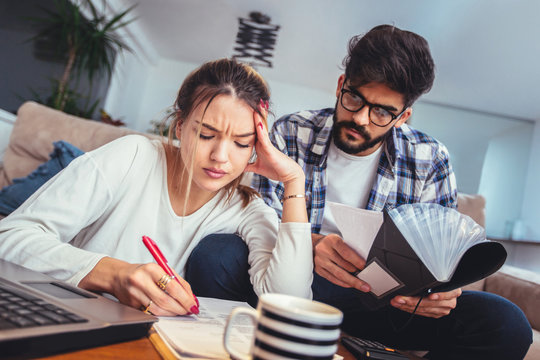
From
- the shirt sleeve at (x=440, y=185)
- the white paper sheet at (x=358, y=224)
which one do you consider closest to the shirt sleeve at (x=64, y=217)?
the white paper sheet at (x=358, y=224)

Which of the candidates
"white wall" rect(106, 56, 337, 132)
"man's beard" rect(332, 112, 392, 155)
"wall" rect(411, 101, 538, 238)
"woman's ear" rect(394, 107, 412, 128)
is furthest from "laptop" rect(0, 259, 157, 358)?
"white wall" rect(106, 56, 337, 132)

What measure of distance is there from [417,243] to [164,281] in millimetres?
394

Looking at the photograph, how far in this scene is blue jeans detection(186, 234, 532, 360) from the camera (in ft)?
3.27

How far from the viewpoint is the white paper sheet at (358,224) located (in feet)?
2.25

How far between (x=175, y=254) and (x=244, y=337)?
1.88ft

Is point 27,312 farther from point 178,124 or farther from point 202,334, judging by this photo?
point 178,124

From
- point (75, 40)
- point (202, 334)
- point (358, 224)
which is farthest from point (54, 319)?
point (75, 40)

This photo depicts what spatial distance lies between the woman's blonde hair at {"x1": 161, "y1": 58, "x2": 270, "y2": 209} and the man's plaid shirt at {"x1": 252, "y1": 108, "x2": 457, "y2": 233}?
37 cm

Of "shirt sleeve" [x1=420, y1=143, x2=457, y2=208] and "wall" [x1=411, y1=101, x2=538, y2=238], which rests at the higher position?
"wall" [x1=411, y1=101, x2=538, y2=238]

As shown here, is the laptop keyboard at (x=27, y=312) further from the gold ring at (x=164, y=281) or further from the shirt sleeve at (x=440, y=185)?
the shirt sleeve at (x=440, y=185)

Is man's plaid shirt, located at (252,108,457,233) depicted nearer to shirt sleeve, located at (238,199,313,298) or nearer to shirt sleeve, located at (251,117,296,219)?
shirt sleeve, located at (251,117,296,219)

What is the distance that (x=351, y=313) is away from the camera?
118 centimetres

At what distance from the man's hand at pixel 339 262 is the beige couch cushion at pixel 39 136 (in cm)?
139

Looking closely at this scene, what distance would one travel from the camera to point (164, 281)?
640mm
